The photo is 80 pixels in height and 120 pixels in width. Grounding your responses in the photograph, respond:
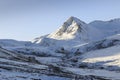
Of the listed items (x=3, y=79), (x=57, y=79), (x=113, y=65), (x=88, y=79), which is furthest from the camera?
(x=113, y=65)

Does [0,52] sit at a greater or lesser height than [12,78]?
greater

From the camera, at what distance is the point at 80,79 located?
81.6 m

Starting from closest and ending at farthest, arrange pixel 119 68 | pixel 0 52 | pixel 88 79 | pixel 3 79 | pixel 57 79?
pixel 3 79, pixel 57 79, pixel 88 79, pixel 0 52, pixel 119 68

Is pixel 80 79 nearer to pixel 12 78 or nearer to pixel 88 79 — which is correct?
pixel 88 79

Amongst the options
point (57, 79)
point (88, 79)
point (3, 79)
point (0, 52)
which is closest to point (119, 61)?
point (0, 52)

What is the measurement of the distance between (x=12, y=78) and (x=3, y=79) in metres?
2.85

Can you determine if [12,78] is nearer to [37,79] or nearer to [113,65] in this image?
[37,79]

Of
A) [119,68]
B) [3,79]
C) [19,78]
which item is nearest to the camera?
[3,79]

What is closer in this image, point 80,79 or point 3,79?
point 3,79

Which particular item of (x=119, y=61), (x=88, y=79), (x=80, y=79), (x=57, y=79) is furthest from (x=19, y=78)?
(x=119, y=61)

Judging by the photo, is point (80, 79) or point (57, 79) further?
point (80, 79)

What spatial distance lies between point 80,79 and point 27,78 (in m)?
15.8

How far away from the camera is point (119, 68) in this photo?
7037 inches

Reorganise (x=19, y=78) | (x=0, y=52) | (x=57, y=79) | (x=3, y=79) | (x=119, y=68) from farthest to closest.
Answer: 1. (x=119, y=68)
2. (x=0, y=52)
3. (x=57, y=79)
4. (x=19, y=78)
5. (x=3, y=79)
